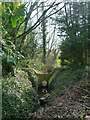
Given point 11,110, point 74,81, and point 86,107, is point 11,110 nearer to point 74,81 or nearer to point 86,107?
point 86,107

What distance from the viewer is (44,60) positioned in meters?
6.49

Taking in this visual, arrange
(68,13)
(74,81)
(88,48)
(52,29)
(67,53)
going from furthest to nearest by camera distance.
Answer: (52,29) < (68,13) < (67,53) < (88,48) < (74,81)

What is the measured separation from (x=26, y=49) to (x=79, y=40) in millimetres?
1826

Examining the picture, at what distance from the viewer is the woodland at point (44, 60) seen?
211 cm

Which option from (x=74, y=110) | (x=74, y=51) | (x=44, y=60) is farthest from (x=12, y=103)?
(x=44, y=60)

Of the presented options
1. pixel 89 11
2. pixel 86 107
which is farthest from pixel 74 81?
pixel 89 11

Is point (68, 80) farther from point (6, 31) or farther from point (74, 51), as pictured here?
point (6, 31)

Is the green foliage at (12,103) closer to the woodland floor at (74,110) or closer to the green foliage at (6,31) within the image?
the woodland floor at (74,110)

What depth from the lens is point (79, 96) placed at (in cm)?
299

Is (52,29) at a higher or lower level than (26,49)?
higher

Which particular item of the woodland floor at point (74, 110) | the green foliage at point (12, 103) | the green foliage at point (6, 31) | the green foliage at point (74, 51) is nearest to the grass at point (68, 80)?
the green foliage at point (74, 51)

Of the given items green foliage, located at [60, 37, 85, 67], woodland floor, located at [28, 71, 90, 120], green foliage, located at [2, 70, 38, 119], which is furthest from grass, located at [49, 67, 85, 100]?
green foliage, located at [2, 70, 38, 119]

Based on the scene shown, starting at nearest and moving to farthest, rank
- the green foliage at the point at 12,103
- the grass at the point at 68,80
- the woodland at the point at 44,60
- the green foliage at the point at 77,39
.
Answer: the woodland at the point at 44,60 → the green foliage at the point at 12,103 → the grass at the point at 68,80 → the green foliage at the point at 77,39

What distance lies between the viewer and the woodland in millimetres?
2108
